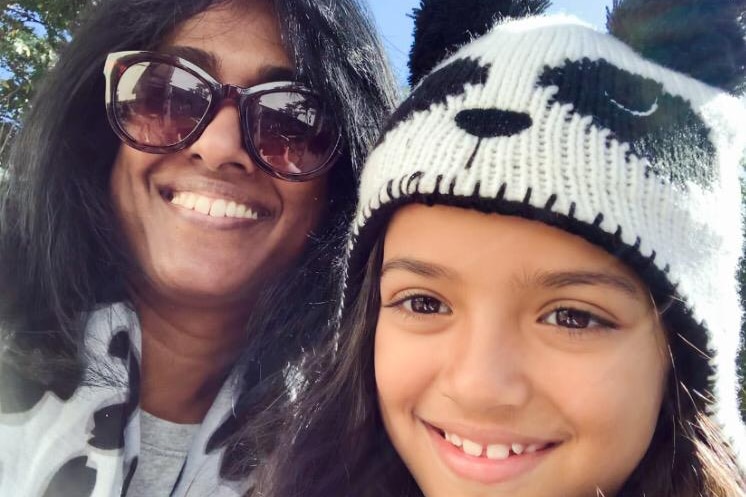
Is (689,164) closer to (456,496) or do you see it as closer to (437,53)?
(437,53)

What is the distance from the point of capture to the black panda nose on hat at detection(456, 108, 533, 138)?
1.24m

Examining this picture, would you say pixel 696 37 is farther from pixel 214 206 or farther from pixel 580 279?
pixel 214 206

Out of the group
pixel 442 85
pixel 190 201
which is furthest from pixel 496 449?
pixel 190 201

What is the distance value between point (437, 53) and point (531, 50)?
312 millimetres

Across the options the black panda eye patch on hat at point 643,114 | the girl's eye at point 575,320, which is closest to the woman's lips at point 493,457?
the girl's eye at point 575,320

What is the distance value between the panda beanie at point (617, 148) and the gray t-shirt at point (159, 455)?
0.81 m

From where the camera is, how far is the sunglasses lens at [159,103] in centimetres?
169

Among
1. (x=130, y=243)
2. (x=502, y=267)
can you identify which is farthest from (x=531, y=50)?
(x=130, y=243)

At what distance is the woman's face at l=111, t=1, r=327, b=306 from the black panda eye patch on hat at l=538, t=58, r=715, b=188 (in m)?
0.80

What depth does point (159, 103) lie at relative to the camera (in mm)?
1727

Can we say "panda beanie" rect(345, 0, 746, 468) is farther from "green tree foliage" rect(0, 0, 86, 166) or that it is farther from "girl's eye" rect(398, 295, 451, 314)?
"green tree foliage" rect(0, 0, 86, 166)

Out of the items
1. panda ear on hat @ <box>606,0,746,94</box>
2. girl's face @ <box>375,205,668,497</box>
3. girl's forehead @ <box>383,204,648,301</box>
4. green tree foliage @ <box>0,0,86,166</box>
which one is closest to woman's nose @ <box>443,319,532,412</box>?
girl's face @ <box>375,205,668,497</box>

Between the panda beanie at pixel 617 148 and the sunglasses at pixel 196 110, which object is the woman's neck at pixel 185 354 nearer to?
the sunglasses at pixel 196 110

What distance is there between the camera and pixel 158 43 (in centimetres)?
178
